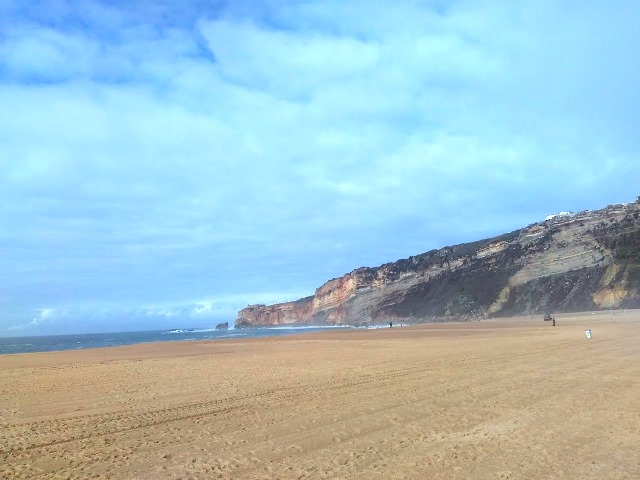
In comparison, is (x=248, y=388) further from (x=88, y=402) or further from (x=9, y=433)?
(x=9, y=433)

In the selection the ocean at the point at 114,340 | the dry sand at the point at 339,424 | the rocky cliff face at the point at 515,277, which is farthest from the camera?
the rocky cliff face at the point at 515,277

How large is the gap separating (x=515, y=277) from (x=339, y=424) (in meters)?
83.3

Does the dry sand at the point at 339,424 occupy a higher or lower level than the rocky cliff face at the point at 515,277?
lower

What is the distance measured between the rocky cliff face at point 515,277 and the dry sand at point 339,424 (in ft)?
199

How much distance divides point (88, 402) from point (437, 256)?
11085 cm

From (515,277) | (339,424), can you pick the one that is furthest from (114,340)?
(339,424)

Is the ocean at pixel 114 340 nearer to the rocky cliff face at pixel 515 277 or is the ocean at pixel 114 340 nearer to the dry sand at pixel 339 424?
the rocky cliff face at pixel 515 277

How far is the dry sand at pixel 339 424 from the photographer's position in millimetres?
6818

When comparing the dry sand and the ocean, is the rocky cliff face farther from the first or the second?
the dry sand

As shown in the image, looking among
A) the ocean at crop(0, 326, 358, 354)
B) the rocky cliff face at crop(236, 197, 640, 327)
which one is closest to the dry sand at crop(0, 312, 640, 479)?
the ocean at crop(0, 326, 358, 354)

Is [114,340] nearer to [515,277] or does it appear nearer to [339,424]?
[515,277]

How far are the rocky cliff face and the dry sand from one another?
6054cm

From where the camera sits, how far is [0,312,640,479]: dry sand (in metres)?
6.82

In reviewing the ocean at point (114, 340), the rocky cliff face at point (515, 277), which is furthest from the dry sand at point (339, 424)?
the rocky cliff face at point (515, 277)
